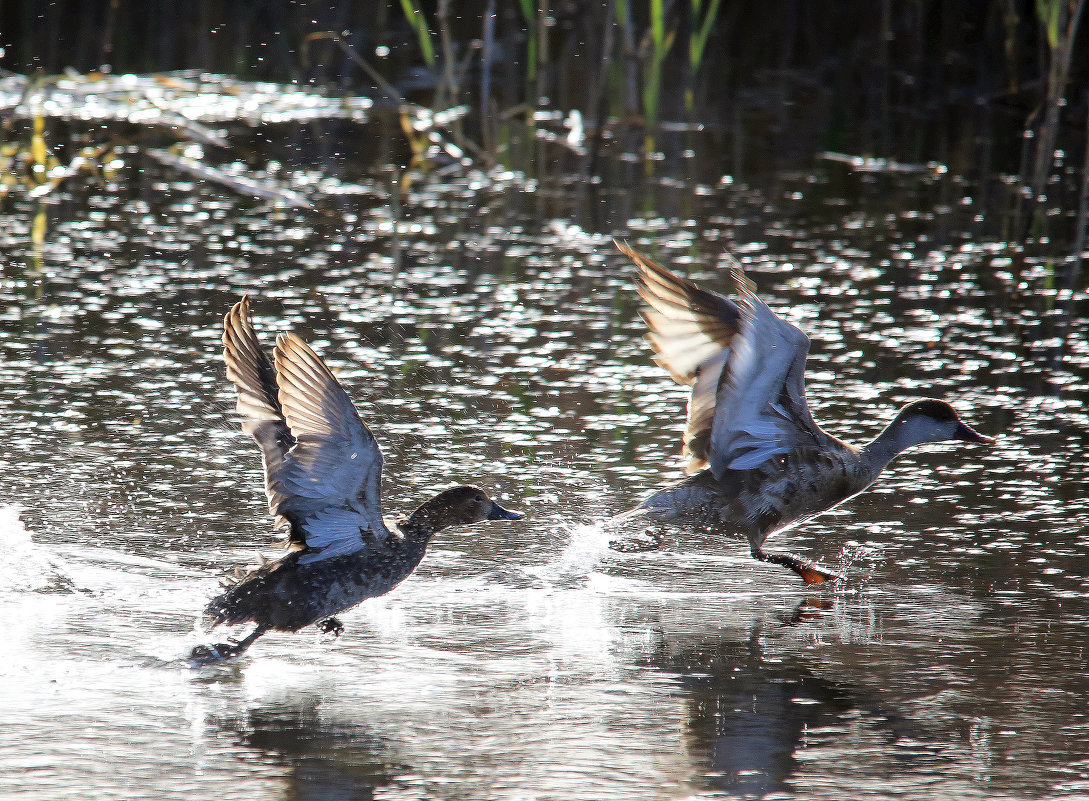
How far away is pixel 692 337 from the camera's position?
19.6 feet

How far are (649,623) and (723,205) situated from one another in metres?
6.78

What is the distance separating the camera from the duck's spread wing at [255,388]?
519 centimetres

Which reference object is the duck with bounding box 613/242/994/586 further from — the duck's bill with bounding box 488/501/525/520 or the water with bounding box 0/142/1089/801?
the duck's bill with bounding box 488/501/525/520

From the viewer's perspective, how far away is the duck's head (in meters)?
6.09

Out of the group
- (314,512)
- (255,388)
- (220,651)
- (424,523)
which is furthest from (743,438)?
(220,651)

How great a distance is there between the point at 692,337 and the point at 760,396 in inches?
19.6

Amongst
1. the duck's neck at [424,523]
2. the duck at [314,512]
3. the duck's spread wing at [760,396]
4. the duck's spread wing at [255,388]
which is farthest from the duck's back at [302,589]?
the duck's spread wing at [760,396]

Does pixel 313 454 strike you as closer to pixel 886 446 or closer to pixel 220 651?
pixel 220 651

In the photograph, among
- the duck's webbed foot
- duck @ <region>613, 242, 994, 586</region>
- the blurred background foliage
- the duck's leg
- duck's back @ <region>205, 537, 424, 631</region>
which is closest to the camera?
the duck's leg

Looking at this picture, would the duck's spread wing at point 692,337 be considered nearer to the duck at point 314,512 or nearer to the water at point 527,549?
the water at point 527,549

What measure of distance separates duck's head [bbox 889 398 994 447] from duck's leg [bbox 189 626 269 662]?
276 centimetres

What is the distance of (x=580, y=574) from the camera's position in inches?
219

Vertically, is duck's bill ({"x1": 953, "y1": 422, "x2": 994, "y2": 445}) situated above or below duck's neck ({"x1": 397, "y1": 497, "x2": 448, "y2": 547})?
above

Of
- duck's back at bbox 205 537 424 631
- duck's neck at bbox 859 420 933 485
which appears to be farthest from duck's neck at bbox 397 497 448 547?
duck's neck at bbox 859 420 933 485
